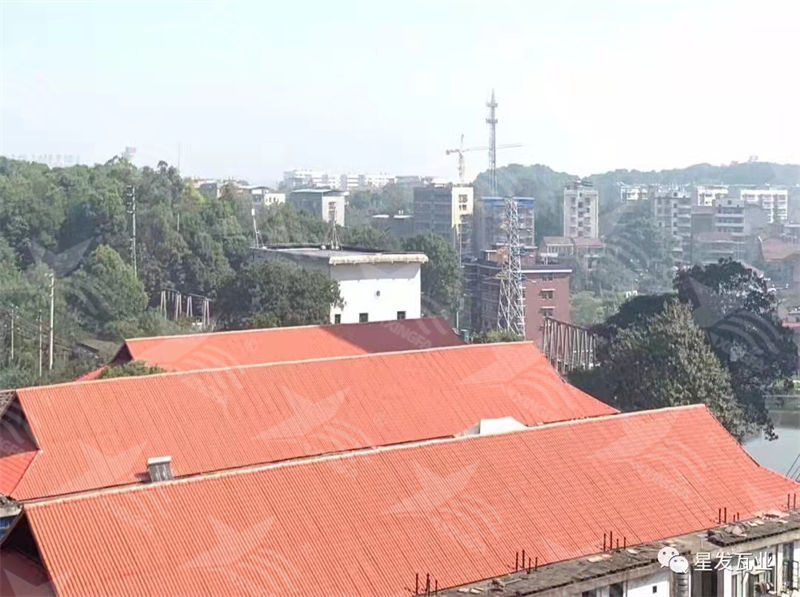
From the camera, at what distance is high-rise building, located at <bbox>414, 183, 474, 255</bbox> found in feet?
122

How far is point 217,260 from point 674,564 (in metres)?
19.5

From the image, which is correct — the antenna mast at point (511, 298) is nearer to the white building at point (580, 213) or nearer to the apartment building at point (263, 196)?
the white building at point (580, 213)

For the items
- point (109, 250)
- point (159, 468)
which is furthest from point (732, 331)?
point (109, 250)

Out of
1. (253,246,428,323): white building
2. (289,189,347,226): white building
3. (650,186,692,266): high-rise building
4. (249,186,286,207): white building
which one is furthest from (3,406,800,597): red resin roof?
(249,186,286,207): white building

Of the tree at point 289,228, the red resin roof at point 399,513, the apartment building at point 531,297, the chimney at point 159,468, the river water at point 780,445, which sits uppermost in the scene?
the tree at point 289,228

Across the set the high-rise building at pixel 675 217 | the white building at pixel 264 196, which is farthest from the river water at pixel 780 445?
the white building at pixel 264 196

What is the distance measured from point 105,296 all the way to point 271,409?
1225cm

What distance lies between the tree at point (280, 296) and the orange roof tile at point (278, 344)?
4149mm

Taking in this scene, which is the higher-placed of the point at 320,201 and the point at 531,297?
the point at 320,201

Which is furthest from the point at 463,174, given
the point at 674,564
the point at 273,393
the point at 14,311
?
the point at 674,564

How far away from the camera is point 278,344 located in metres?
12.4

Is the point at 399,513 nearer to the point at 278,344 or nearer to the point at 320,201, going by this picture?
the point at 278,344

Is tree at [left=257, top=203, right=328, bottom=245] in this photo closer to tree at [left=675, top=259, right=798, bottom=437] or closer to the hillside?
tree at [left=675, top=259, right=798, bottom=437]

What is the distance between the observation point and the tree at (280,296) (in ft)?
60.3
